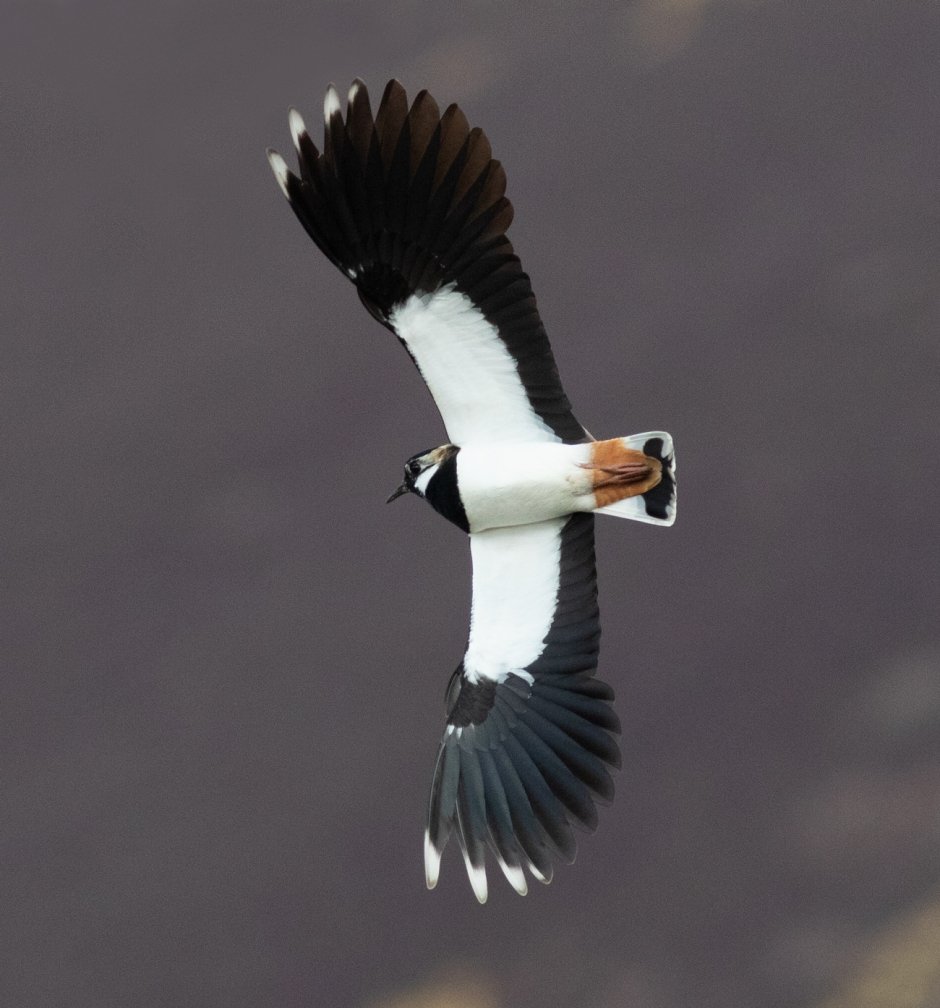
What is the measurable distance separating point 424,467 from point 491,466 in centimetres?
27

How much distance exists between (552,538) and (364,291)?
81cm

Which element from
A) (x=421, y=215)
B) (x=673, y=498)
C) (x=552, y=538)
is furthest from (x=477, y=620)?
(x=421, y=215)

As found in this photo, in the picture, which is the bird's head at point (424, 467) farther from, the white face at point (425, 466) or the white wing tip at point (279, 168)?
the white wing tip at point (279, 168)

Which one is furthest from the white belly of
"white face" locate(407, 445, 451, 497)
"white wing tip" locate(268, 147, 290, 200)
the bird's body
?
"white wing tip" locate(268, 147, 290, 200)

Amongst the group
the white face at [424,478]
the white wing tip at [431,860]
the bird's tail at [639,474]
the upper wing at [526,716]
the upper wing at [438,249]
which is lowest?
the white wing tip at [431,860]

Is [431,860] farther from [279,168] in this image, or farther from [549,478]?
[279,168]

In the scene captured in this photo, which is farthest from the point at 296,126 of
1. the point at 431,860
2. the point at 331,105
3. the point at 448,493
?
the point at 431,860

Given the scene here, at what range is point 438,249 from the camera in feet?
15.8

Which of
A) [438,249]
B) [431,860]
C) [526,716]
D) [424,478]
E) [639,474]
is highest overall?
[438,249]

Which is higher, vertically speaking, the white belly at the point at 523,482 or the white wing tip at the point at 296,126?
the white wing tip at the point at 296,126

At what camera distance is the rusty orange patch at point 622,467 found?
193 inches

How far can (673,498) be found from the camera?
4918mm

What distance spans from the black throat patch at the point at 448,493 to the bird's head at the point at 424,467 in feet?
0.04

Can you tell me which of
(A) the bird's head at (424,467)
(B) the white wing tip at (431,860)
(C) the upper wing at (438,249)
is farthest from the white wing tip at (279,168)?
(B) the white wing tip at (431,860)
